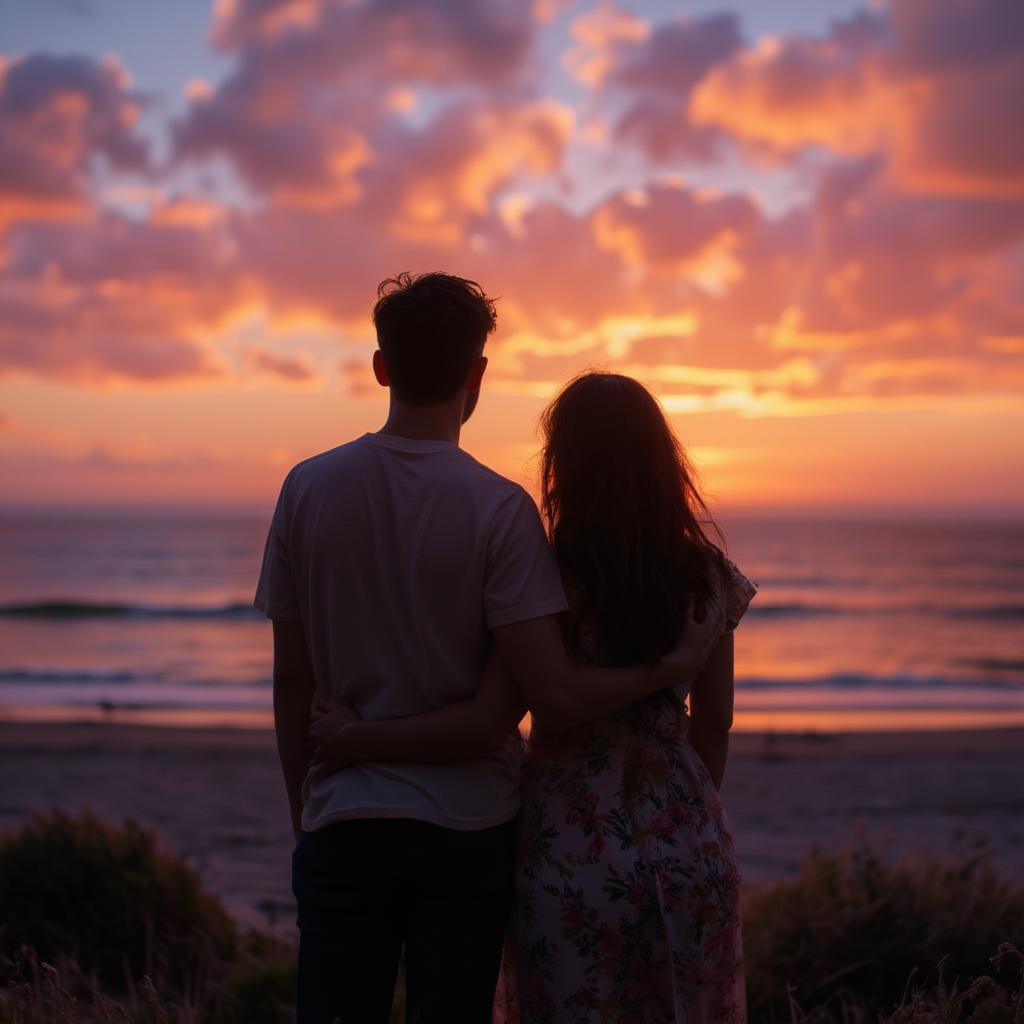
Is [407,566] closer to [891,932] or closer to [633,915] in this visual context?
[633,915]

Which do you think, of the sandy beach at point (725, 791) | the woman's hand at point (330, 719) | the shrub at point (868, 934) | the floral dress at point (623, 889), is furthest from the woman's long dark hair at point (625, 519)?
the sandy beach at point (725, 791)

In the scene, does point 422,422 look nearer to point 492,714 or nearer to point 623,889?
point 492,714

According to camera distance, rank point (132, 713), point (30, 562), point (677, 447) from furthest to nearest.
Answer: point (30, 562) < point (132, 713) < point (677, 447)

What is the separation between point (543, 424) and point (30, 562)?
56537 mm

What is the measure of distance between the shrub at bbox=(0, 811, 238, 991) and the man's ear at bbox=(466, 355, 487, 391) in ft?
9.27

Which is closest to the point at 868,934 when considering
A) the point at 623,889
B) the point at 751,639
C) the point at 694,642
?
the point at 623,889

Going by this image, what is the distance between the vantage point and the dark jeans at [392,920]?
1.98 meters

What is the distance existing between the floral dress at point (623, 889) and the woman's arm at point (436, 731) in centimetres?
26

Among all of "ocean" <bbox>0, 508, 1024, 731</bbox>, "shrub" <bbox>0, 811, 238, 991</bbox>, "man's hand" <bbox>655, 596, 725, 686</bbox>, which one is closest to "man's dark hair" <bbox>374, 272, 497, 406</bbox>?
"man's hand" <bbox>655, 596, 725, 686</bbox>

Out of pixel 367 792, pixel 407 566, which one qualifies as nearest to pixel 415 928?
pixel 367 792

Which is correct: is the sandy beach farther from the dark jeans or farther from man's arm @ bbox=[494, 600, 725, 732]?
the dark jeans

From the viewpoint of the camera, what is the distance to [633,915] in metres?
2.15

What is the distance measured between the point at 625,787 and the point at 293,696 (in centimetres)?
71

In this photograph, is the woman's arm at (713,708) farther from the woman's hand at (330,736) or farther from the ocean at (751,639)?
the ocean at (751,639)
